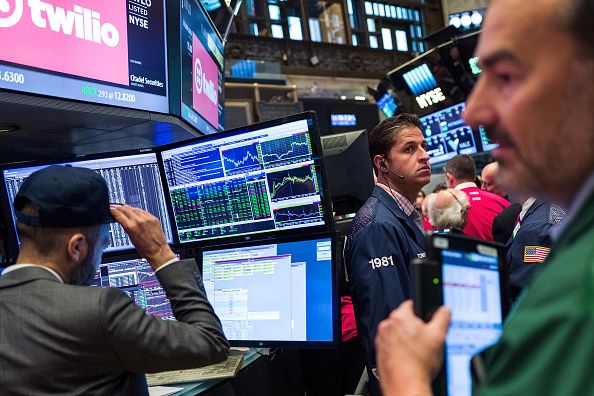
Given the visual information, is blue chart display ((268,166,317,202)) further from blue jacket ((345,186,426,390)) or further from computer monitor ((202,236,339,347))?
blue jacket ((345,186,426,390))

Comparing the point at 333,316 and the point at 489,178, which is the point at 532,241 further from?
the point at 489,178

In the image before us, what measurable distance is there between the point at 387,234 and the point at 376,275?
0.17 meters

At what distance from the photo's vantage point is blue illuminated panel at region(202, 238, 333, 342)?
88.8 inches

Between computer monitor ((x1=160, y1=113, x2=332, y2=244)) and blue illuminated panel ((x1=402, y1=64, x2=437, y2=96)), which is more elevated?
blue illuminated panel ((x1=402, y1=64, x2=437, y2=96))

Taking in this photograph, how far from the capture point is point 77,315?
60.7 inches

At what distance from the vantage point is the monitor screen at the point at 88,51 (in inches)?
78.7

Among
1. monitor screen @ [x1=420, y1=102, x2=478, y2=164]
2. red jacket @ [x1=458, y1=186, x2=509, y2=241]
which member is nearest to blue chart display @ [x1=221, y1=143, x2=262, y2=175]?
red jacket @ [x1=458, y1=186, x2=509, y2=241]

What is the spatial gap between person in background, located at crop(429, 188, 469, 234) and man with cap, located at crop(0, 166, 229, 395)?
7.55ft

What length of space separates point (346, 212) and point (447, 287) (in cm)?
226

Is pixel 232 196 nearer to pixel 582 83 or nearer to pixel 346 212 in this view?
pixel 346 212

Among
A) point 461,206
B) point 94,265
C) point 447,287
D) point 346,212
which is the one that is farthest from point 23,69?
point 461,206

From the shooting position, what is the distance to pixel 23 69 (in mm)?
2010

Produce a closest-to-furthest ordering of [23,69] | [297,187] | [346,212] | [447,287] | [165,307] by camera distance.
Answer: [447,287]
[23,69]
[297,187]
[165,307]
[346,212]

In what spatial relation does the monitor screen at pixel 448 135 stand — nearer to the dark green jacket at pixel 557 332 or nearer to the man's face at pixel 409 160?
the man's face at pixel 409 160
